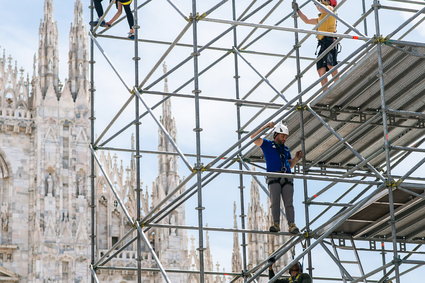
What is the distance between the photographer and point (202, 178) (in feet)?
39.3

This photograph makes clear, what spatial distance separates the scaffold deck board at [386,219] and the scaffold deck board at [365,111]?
0.64 m

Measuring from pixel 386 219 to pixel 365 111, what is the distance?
131 centimetres

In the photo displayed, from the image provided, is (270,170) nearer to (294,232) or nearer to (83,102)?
(294,232)

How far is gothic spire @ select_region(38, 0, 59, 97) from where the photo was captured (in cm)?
3103

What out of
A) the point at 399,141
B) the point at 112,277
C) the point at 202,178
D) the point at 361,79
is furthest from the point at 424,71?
the point at 112,277

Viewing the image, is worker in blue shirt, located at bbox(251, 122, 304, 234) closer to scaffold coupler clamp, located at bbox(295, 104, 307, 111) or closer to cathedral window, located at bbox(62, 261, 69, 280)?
scaffold coupler clamp, located at bbox(295, 104, 307, 111)

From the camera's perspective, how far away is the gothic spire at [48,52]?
31.0 meters

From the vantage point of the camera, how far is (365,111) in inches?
525

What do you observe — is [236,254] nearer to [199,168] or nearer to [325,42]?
[325,42]

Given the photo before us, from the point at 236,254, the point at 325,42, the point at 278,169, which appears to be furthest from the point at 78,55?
the point at 278,169

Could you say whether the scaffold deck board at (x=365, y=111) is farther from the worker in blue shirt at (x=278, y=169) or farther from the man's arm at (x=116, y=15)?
the man's arm at (x=116, y=15)

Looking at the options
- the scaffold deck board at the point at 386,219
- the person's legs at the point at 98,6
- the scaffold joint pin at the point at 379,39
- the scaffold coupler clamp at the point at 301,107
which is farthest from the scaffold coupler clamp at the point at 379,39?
the person's legs at the point at 98,6

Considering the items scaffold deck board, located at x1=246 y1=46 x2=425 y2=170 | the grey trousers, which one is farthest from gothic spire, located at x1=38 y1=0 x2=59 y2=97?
the grey trousers

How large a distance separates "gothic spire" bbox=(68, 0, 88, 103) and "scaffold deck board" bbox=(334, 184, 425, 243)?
60.1 feet
